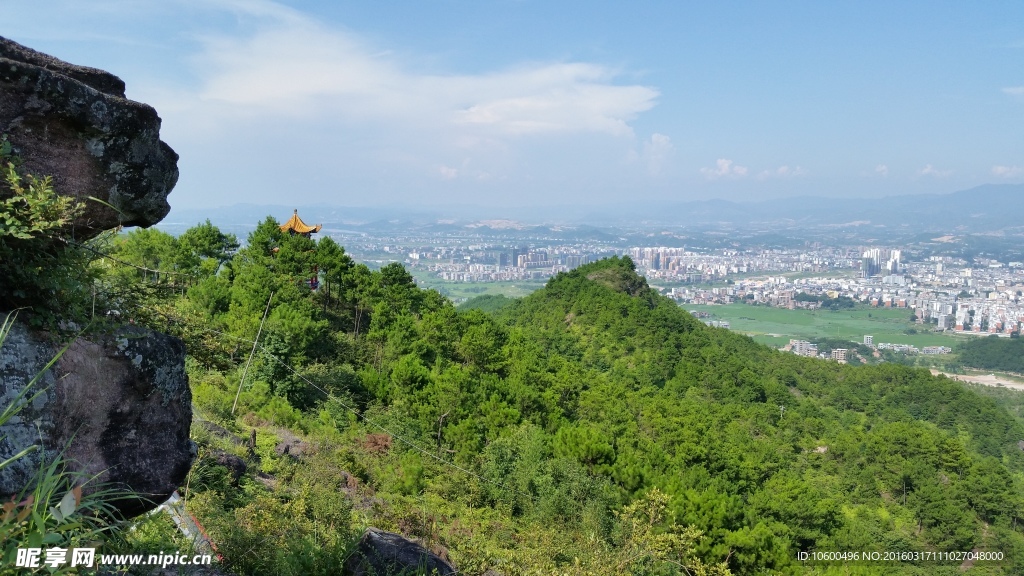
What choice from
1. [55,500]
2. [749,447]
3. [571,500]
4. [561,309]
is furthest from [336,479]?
[561,309]

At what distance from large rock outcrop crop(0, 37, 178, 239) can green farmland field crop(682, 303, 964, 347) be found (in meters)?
62.8

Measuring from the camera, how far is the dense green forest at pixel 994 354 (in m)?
56.3

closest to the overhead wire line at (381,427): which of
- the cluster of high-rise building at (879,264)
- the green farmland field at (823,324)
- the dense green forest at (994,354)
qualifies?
the green farmland field at (823,324)

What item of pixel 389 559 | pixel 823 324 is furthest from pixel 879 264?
pixel 389 559

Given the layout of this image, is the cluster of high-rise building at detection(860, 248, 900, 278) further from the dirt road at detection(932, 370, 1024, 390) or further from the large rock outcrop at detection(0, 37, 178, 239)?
the large rock outcrop at detection(0, 37, 178, 239)

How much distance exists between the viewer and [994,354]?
2293 inches

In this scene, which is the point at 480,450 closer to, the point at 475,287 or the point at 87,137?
the point at 87,137

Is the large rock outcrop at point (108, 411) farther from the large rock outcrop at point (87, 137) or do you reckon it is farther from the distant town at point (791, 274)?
the distant town at point (791, 274)

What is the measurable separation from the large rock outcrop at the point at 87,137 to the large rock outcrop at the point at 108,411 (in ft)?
2.42

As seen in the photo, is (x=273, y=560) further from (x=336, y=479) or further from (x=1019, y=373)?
(x=1019, y=373)

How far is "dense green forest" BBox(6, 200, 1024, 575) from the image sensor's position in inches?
229

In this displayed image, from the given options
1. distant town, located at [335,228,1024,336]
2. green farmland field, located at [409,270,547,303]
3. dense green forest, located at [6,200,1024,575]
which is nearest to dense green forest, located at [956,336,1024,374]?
distant town, located at [335,228,1024,336]

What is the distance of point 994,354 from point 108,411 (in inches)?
2855

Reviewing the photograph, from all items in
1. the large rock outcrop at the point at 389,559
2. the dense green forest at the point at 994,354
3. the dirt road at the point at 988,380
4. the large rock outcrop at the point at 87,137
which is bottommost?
the dirt road at the point at 988,380
